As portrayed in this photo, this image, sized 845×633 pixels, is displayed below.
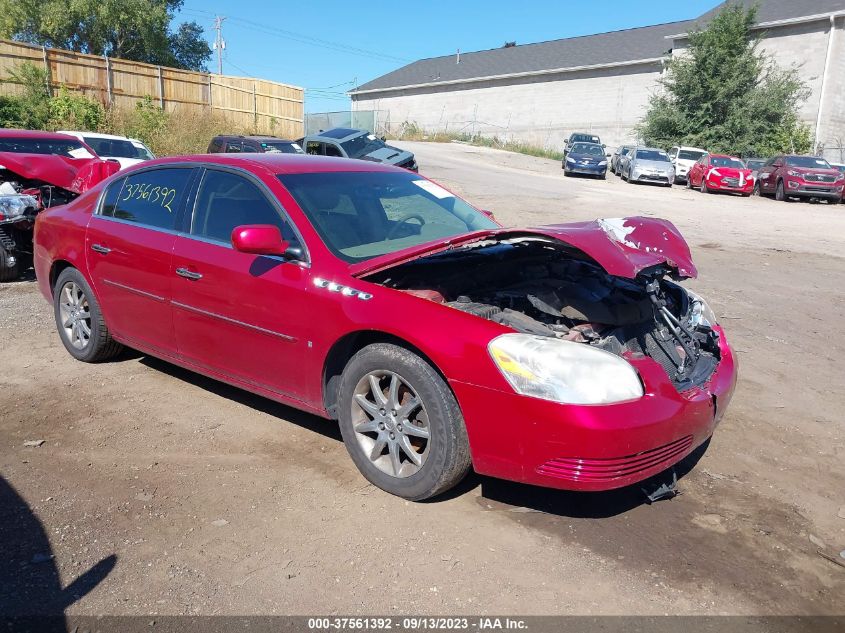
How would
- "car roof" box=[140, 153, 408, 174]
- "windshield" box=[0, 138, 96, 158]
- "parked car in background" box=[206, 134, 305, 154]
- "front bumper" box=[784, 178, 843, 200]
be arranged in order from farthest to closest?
1. "front bumper" box=[784, 178, 843, 200]
2. "parked car in background" box=[206, 134, 305, 154]
3. "windshield" box=[0, 138, 96, 158]
4. "car roof" box=[140, 153, 408, 174]

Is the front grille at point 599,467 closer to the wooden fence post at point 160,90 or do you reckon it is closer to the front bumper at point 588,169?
the wooden fence post at point 160,90

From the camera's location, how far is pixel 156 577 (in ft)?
9.91

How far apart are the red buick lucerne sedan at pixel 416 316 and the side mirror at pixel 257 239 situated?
0.04 feet

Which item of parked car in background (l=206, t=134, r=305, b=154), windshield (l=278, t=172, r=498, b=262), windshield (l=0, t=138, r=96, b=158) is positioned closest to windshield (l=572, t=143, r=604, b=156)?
parked car in background (l=206, t=134, r=305, b=154)

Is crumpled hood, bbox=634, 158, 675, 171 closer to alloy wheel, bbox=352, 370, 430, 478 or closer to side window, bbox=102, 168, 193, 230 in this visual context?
side window, bbox=102, 168, 193, 230

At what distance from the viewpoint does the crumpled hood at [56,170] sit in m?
8.74

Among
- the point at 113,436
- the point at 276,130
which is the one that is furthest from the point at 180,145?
the point at 113,436

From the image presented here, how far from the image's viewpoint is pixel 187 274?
450cm

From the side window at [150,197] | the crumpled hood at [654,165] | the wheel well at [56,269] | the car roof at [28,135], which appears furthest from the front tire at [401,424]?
the crumpled hood at [654,165]

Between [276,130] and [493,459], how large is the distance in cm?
3324

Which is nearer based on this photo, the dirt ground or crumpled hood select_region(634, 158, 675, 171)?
the dirt ground

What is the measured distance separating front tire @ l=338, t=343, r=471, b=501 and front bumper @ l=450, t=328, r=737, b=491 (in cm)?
10

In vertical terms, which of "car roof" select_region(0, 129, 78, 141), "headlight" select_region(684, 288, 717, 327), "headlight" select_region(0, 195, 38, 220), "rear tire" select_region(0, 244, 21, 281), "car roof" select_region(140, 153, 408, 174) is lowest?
"rear tire" select_region(0, 244, 21, 281)

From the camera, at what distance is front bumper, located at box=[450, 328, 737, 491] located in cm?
312
